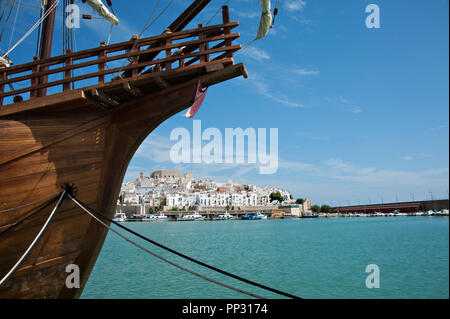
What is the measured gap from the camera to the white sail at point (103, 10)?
27.1 feet

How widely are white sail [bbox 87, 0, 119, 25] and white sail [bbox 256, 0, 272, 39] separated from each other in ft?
18.1

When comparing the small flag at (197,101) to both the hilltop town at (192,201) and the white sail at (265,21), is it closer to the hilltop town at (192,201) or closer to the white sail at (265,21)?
the white sail at (265,21)

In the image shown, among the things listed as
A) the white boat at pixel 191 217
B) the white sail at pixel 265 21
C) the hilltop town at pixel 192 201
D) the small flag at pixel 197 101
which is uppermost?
the white sail at pixel 265 21

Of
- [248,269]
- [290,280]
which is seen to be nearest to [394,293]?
[290,280]

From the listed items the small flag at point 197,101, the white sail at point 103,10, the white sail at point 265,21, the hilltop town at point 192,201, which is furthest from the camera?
the hilltop town at point 192,201

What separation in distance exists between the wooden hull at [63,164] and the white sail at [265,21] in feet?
3.45

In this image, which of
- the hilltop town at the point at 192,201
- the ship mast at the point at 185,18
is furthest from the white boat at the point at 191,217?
the ship mast at the point at 185,18

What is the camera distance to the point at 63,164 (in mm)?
4945

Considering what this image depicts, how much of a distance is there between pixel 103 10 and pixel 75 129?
18.8ft

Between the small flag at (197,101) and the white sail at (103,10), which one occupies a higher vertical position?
the white sail at (103,10)

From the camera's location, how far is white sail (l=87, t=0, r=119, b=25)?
827 centimetres

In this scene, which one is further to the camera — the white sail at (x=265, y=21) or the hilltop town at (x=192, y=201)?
the hilltop town at (x=192, y=201)

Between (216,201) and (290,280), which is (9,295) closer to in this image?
(290,280)

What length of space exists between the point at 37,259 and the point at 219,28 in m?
4.65
